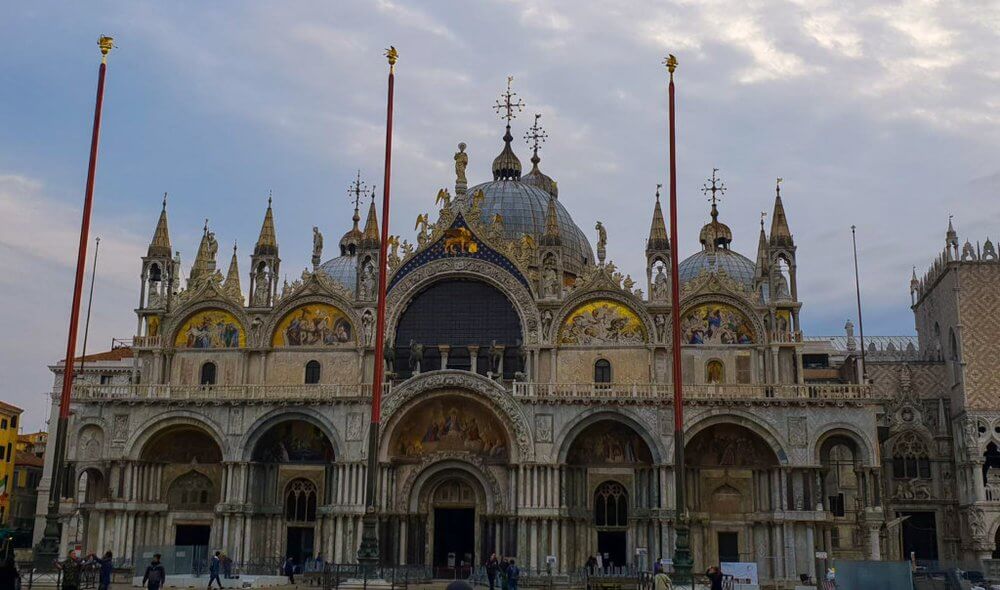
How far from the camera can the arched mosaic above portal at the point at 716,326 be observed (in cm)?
4784

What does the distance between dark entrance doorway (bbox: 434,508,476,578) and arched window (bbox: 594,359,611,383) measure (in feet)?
26.7

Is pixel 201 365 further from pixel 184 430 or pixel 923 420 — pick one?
pixel 923 420

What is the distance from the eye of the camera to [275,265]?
51250 millimetres

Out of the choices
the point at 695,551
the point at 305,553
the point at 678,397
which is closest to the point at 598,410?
the point at 695,551

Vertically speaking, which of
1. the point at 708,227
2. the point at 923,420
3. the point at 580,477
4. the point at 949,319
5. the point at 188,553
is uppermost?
the point at 708,227

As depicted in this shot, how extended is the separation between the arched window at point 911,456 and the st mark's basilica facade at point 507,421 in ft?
0.33

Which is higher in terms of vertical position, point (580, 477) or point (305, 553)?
point (580, 477)

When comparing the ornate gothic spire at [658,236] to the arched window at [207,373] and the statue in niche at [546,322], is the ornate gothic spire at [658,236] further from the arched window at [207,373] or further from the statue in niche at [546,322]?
the arched window at [207,373]

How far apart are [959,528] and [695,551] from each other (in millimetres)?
15764

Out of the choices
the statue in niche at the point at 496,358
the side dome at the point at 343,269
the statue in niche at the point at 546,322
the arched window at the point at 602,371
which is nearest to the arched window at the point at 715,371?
the arched window at the point at 602,371

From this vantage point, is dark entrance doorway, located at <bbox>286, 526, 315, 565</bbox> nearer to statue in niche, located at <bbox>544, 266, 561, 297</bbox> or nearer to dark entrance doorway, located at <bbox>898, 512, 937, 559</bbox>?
statue in niche, located at <bbox>544, 266, 561, 297</bbox>

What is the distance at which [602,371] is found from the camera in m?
48.0

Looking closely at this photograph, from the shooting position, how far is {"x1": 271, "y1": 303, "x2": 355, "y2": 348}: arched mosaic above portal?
49719 mm

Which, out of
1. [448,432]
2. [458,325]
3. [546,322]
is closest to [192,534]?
[448,432]
